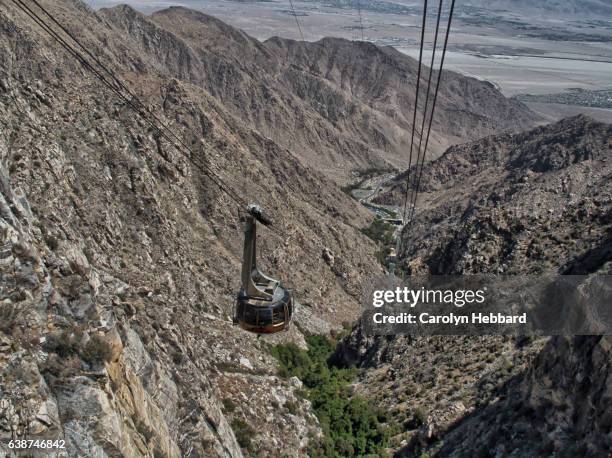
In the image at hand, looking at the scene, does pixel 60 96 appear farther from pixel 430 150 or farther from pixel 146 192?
pixel 430 150

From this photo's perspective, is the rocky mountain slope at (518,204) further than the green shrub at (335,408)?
Yes

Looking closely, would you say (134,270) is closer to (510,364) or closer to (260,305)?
(260,305)

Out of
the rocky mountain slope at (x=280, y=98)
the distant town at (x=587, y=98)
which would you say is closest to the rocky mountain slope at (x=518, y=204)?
the rocky mountain slope at (x=280, y=98)

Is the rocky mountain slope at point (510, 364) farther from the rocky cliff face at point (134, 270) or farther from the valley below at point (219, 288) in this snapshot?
the rocky cliff face at point (134, 270)

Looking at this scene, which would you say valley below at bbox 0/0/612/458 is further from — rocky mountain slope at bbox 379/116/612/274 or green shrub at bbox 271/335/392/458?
rocky mountain slope at bbox 379/116/612/274

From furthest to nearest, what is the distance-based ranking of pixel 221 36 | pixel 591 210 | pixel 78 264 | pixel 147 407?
1. pixel 221 36
2. pixel 591 210
3. pixel 78 264
4. pixel 147 407

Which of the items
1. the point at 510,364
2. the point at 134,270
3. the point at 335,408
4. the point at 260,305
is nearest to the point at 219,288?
the point at 134,270

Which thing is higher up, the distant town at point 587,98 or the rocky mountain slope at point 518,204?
the distant town at point 587,98

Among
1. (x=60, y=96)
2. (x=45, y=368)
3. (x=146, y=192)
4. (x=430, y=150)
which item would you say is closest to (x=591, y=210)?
(x=146, y=192)
